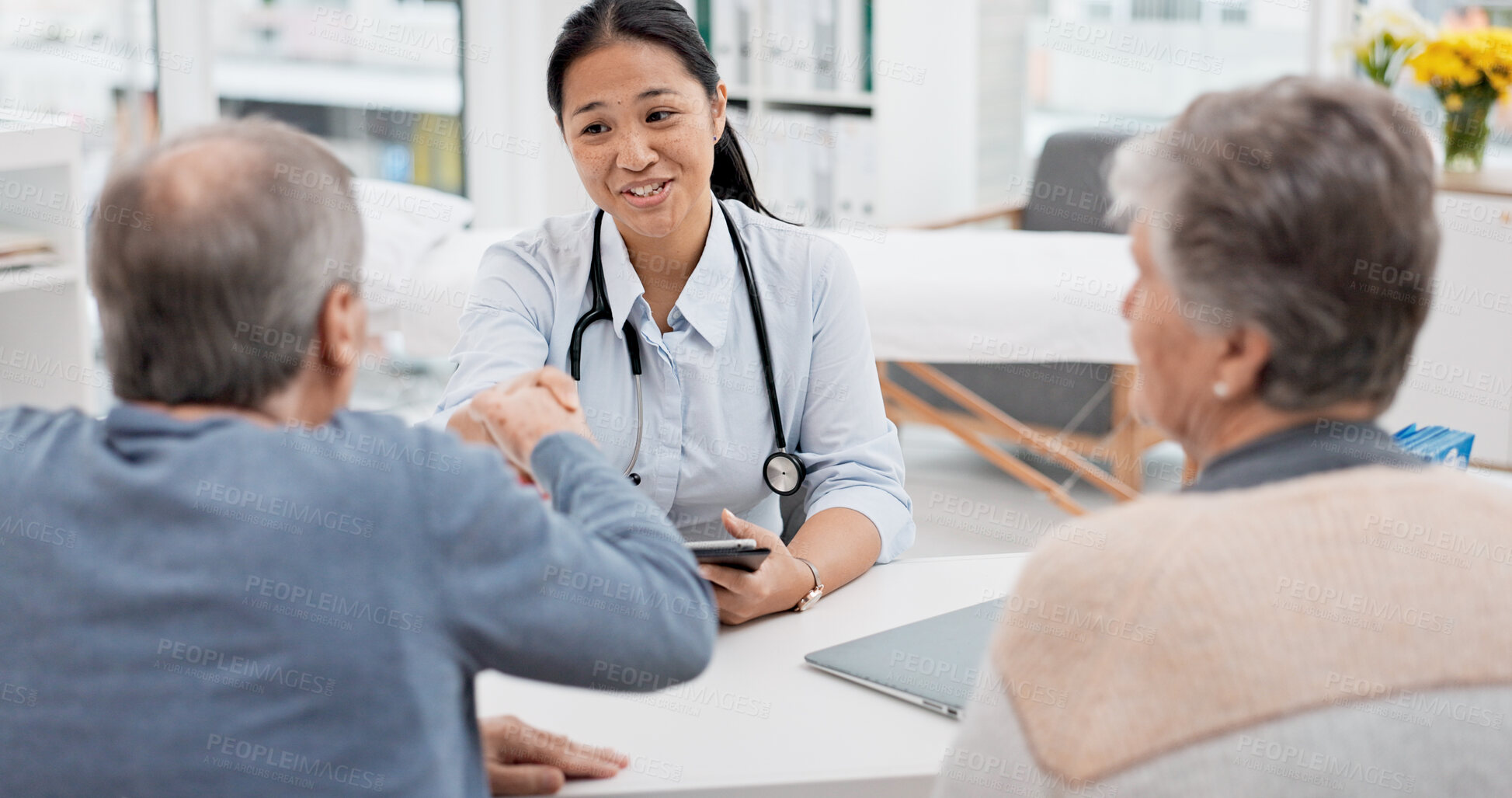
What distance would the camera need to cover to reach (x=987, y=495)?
13.3 ft

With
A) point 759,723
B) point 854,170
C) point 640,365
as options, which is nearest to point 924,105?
point 854,170

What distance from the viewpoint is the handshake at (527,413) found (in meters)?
1.28

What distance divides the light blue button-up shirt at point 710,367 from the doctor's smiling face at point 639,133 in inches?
2.7

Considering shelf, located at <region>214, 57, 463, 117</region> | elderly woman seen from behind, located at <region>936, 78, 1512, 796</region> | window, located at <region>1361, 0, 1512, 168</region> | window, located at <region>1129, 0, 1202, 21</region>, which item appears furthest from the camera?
shelf, located at <region>214, 57, 463, 117</region>

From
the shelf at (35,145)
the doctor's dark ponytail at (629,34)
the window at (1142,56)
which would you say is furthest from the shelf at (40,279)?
the window at (1142,56)

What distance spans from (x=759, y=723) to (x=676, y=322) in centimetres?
76

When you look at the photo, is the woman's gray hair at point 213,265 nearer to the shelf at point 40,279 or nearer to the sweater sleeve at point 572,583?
the sweater sleeve at point 572,583

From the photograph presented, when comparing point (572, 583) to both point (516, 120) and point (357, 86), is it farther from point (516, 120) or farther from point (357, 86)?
point (357, 86)

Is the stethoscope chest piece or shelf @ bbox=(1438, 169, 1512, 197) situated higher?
shelf @ bbox=(1438, 169, 1512, 197)

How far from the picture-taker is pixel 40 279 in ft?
8.45

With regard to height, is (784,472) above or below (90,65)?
below

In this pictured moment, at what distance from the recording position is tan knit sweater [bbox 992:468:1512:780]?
844mm

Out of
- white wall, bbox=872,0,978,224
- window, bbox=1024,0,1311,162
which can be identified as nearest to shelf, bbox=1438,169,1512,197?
window, bbox=1024,0,1311,162

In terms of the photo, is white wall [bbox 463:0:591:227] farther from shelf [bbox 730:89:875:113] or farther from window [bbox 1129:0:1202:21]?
window [bbox 1129:0:1202:21]
